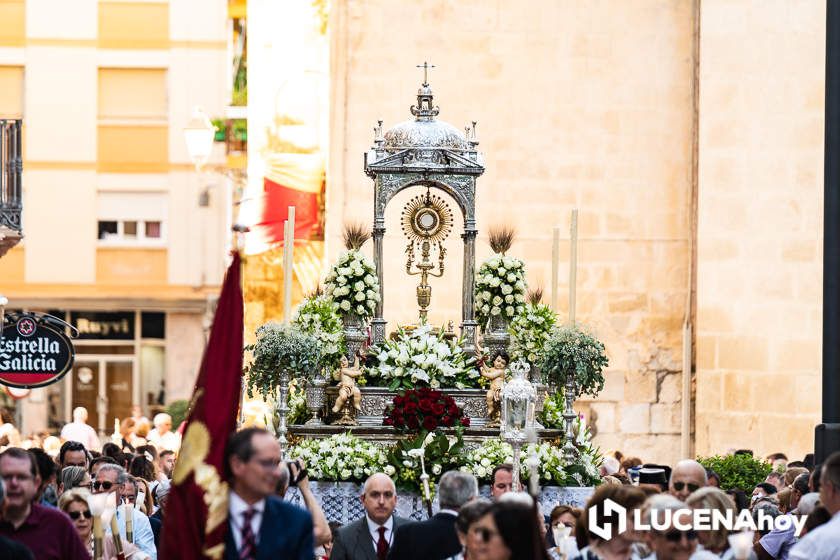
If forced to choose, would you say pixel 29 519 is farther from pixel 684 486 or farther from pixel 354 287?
pixel 354 287

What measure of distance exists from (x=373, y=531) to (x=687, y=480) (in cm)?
181

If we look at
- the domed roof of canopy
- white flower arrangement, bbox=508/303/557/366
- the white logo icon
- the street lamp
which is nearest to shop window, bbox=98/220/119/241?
the street lamp

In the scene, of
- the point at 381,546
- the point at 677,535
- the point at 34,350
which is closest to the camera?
the point at 677,535

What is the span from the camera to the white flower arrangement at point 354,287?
17.1 metres

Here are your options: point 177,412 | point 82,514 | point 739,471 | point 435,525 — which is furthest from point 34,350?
point 177,412

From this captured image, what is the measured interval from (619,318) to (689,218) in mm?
1463

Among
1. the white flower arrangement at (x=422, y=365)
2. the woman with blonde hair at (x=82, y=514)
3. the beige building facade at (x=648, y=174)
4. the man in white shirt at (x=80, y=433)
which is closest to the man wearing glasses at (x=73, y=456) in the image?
the white flower arrangement at (x=422, y=365)

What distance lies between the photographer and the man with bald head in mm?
11289

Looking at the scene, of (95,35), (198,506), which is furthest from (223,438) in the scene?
(95,35)

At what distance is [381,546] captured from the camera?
12.0 meters

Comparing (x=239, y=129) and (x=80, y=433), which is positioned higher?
(x=239, y=129)

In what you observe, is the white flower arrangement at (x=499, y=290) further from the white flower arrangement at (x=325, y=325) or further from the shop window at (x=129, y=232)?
the shop window at (x=129, y=232)

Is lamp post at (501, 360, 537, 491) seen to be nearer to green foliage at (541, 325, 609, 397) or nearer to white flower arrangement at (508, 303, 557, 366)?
green foliage at (541, 325, 609, 397)

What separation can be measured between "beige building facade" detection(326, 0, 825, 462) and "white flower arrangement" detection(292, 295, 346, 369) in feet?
27.2
